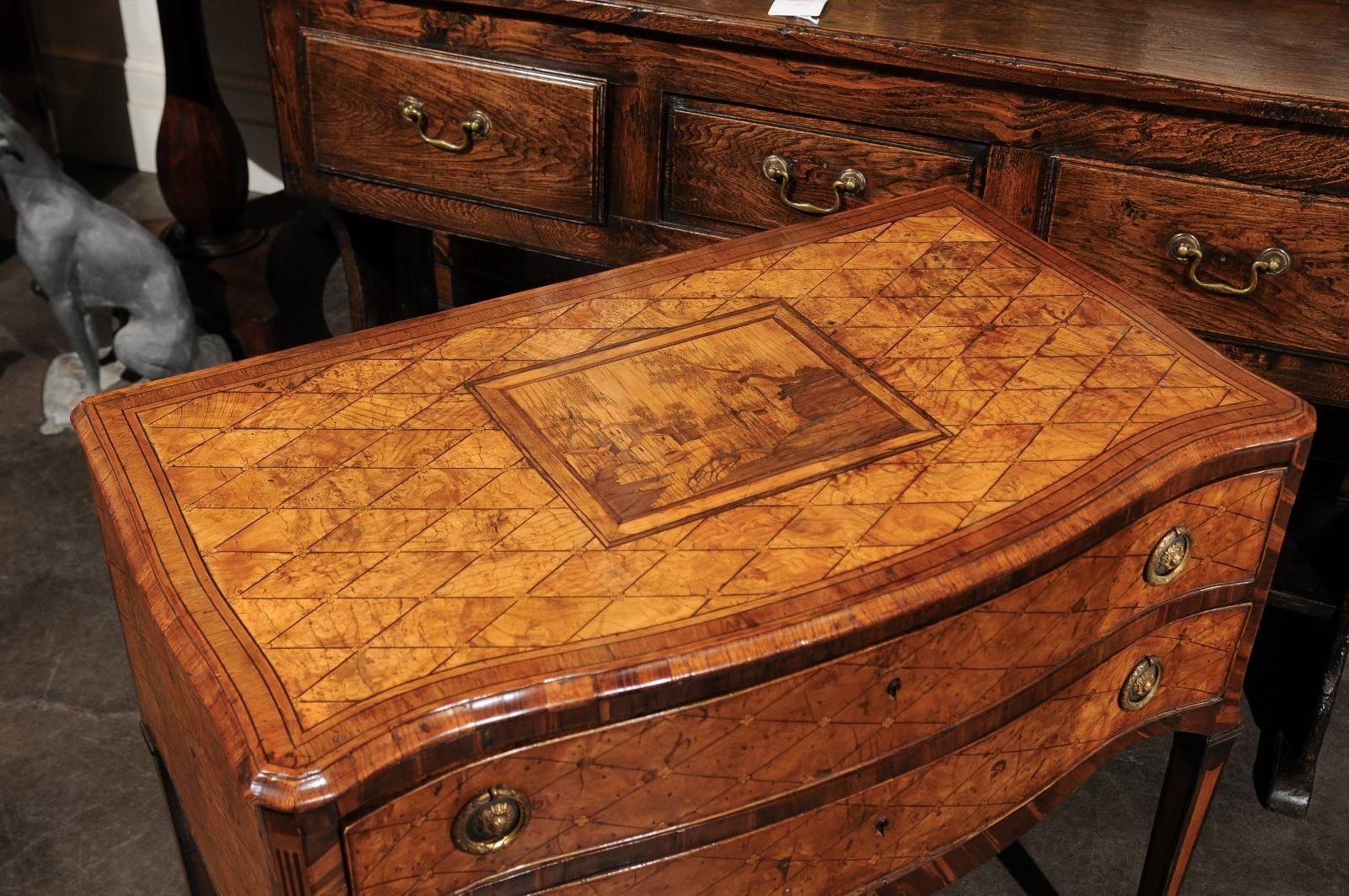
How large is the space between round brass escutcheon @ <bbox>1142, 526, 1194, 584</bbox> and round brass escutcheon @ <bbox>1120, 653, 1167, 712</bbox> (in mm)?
101

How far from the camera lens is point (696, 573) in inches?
43.4

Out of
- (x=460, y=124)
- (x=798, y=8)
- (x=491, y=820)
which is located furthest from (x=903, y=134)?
(x=491, y=820)

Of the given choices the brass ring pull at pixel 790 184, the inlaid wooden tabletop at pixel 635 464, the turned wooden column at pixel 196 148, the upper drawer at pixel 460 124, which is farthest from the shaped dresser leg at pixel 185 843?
the turned wooden column at pixel 196 148

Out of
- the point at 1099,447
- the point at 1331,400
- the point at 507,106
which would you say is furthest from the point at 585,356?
the point at 1331,400

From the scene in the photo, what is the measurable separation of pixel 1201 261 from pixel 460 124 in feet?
3.12

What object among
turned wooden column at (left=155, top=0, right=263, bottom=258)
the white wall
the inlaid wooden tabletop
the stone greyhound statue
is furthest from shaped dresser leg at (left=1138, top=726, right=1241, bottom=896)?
the white wall

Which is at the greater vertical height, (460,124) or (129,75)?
(460,124)

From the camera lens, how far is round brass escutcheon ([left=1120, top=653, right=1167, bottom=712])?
4.44ft

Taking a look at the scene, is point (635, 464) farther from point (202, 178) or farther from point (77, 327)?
point (202, 178)

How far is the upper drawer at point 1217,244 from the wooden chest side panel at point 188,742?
1.09m

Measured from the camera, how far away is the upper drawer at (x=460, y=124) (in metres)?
1.87

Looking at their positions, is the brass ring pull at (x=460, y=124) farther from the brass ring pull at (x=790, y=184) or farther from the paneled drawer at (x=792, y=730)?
the paneled drawer at (x=792, y=730)

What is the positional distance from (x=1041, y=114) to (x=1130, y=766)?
0.88m

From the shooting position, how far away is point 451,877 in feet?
3.47
